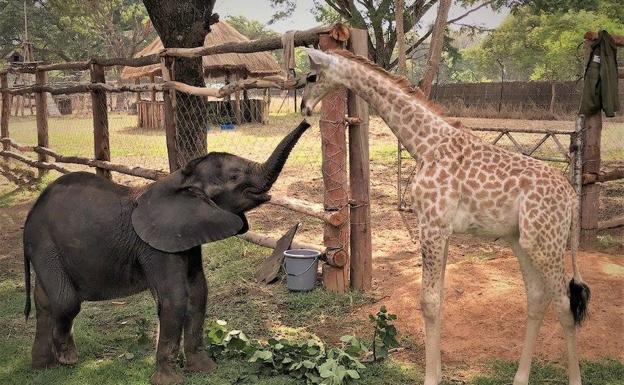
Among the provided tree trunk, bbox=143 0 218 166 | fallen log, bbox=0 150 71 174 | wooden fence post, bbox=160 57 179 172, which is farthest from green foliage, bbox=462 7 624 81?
wooden fence post, bbox=160 57 179 172

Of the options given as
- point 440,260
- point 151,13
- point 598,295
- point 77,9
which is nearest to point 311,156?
point 151,13

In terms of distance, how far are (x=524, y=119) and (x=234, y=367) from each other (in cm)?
2019

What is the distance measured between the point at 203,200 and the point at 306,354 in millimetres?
1239

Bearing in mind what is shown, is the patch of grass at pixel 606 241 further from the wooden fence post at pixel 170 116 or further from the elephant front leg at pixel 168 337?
the elephant front leg at pixel 168 337

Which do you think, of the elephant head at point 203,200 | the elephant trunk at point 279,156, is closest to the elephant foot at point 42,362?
the elephant head at point 203,200

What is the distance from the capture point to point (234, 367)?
423cm

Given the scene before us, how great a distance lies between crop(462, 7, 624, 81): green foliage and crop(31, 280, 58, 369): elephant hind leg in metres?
19.8

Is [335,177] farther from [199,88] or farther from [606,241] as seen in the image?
[606,241]

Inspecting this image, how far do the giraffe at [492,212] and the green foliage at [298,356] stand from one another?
1.69 feet

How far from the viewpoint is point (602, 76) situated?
6242mm

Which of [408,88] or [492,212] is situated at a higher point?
[408,88]

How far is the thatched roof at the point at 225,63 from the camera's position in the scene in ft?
72.6

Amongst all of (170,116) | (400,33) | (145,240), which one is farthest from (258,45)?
(400,33)

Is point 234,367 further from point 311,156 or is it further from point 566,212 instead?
point 311,156
